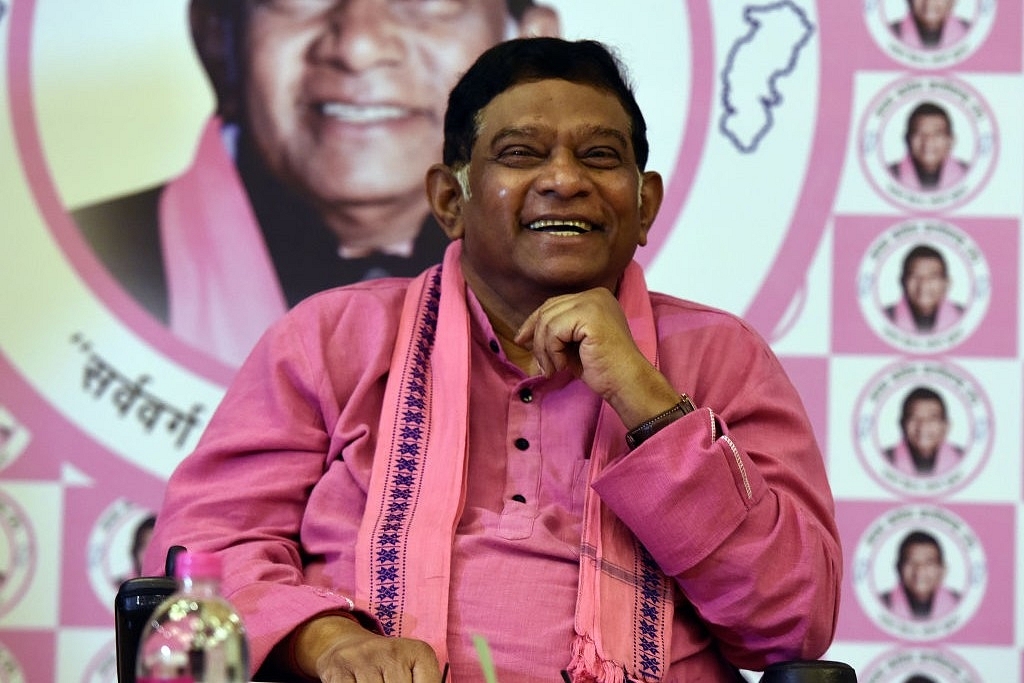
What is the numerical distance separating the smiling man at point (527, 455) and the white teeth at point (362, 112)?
0.81 meters

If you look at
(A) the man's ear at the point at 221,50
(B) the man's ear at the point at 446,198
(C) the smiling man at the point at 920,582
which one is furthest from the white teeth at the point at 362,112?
(C) the smiling man at the point at 920,582

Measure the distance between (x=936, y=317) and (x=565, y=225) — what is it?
1.29 meters

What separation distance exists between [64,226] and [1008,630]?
234 cm

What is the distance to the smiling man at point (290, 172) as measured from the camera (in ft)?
10.8

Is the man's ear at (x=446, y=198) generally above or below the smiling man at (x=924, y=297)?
above

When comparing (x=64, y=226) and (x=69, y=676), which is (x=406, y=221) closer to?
(x=64, y=226)

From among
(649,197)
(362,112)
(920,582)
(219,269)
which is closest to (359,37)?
(362,112)

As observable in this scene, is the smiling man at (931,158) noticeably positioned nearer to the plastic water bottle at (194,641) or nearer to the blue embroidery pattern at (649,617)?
the blue embroidery pattern at (649,617)

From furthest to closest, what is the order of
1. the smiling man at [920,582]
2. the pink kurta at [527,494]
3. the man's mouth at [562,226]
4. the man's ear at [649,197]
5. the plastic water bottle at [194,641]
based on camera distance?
the smiling man at [920,582] < the man's ear at [649,197] < the man's mouth at [562,226] < the pink kurta at [527,494] < the plastic water bottle at [194,641]

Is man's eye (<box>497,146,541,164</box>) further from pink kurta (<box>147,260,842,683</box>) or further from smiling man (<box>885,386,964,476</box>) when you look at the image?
smiling man (<box>885,386,964,476</box>)

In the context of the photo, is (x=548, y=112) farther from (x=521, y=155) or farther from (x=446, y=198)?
(x=446, y=198)

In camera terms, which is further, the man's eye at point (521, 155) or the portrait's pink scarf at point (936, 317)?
the portrait's pink scarf at point (936, 317)

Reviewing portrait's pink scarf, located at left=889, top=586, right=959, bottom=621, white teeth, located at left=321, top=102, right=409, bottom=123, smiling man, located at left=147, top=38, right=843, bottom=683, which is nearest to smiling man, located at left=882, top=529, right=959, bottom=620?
portrait's pink scarf, located at left=889, top=586, right=959, bottom=621

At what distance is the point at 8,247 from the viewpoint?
3322mm
